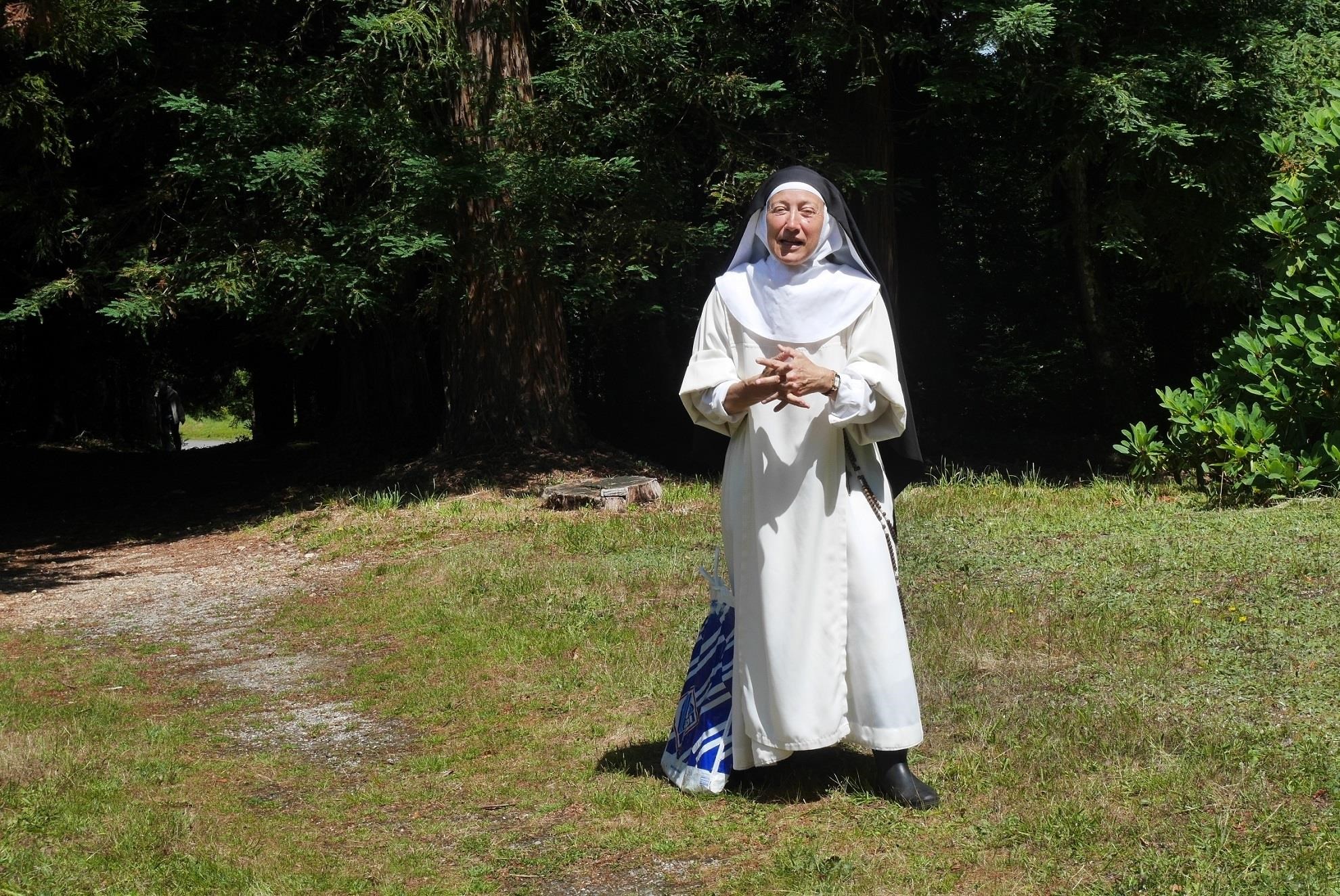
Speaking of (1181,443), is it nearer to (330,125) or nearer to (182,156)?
(330,125)

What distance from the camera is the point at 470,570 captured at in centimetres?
1022

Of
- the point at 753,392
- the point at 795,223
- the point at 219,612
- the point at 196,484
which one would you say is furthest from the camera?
the point at 196,484

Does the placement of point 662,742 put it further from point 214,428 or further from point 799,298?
point 214,428

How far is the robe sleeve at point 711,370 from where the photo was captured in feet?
16.7

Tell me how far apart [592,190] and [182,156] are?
3853mm

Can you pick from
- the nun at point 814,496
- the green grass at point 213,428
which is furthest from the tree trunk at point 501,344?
the green grass at point 213,428

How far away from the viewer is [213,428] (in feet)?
249

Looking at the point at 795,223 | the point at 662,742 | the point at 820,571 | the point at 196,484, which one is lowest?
the point at 196,484

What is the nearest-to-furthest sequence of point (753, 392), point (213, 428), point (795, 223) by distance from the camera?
point (753, 392), point (795, 223), point (213, 428)

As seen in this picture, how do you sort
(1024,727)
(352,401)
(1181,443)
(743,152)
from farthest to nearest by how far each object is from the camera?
(352,401)
(743,152)
(1181,443)
(1024,727)

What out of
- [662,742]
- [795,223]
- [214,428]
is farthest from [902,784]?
[214,428]

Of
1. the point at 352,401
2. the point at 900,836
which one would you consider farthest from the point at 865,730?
the point at 352,401

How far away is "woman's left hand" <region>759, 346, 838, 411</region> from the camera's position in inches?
→ 187

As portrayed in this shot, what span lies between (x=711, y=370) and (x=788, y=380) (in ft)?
1.48
